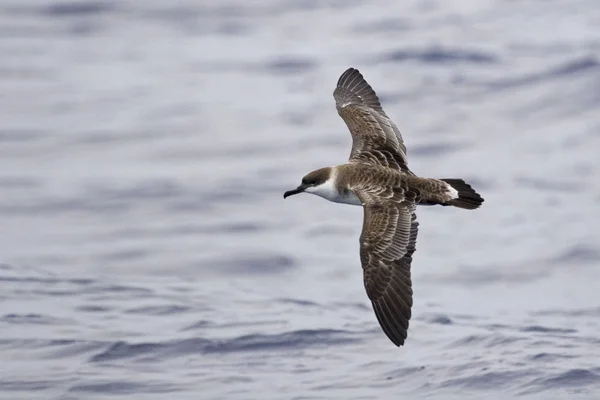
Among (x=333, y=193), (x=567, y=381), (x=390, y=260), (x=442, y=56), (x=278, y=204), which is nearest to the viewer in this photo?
(x=390, y=260)

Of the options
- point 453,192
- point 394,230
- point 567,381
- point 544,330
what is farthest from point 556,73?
point 394,230

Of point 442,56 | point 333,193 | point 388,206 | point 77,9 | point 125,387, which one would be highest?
point 77,9

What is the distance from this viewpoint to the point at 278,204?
51.9 feet

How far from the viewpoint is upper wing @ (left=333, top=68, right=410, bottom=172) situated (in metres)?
12.2

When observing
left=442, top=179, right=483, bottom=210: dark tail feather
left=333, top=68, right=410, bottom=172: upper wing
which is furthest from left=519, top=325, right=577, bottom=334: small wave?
left=442, top=179, right=483, bottom=210: dark tail feather

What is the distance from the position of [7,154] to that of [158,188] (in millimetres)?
2066

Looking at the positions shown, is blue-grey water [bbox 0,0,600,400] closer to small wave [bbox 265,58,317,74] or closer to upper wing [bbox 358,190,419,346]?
small wave [bbox 265,58,317,74]

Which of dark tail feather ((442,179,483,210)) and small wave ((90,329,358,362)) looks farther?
small wave ((90,329,358,362))

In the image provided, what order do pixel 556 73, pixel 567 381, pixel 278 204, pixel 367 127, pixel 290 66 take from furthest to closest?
pixel 290 66
pixel 556 73
pixel 278 204
pixel 367 127
pixel 567 381

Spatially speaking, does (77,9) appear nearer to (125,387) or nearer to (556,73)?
(556,73)

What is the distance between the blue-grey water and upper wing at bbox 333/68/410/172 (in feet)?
5.89

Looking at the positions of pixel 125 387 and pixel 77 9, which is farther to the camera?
pixel 77 9

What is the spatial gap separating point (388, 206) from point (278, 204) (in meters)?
4.85

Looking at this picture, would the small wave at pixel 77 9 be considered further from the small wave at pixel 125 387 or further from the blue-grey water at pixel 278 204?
the small wave at pixel 125 387
